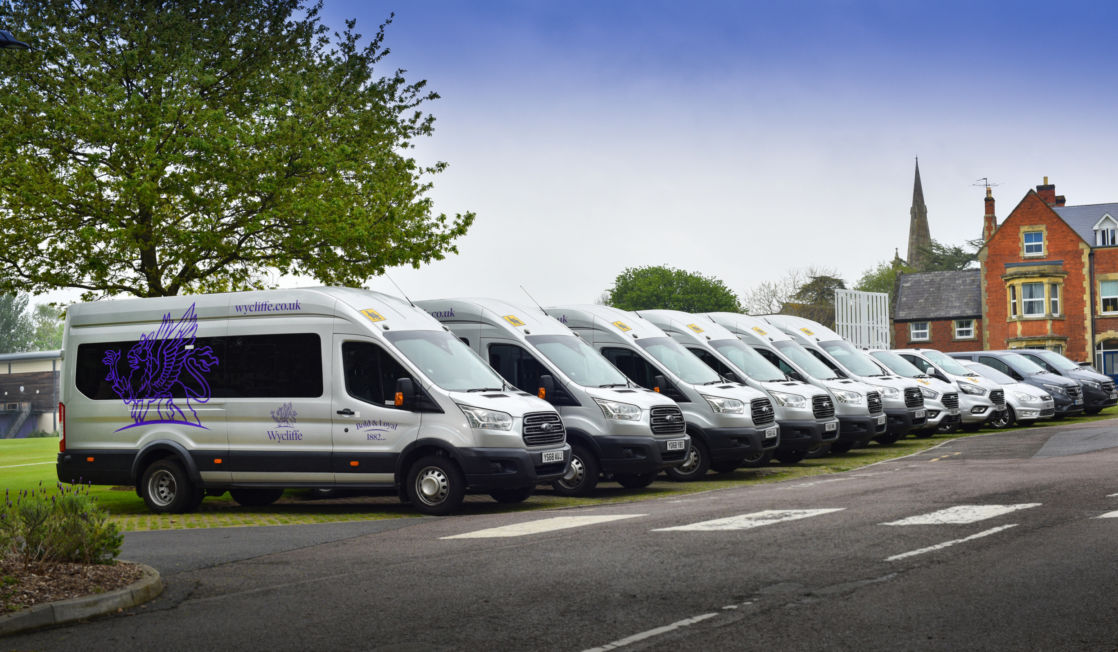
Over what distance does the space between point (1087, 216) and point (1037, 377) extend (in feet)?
121

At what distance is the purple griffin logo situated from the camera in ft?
51.6

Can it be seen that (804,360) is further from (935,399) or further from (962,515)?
(962,515)

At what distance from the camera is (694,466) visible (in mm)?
18234

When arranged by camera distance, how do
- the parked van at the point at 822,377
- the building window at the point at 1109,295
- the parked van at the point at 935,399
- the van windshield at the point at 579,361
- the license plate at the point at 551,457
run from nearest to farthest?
1. the license plate at the point at 551,457
2. the van windshield at the point at 579,361
3. the parked van at the point at 822,377
4. the parked van at the point at 935,399
5. the building window at the point at 1109,295

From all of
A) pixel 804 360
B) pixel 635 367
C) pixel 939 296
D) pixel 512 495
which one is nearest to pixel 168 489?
pixel 512 495

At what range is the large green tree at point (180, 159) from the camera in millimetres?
18328

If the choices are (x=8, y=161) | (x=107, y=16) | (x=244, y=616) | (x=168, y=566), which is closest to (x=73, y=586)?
(x=244, y=616)

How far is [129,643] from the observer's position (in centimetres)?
716

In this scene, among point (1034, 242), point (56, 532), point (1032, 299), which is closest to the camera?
point (56, 532)

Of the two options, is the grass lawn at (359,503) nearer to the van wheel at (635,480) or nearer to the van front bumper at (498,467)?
the van wheel at (635,480)

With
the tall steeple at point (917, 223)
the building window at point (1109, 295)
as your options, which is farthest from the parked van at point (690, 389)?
the tall steeple at point (917, 223)

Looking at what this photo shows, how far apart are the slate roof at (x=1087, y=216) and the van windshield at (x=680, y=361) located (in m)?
50.5

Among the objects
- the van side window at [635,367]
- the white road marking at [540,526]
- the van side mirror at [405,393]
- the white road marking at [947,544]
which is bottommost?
the white road marking at [540,526]

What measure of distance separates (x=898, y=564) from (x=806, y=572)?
2.48 ft
